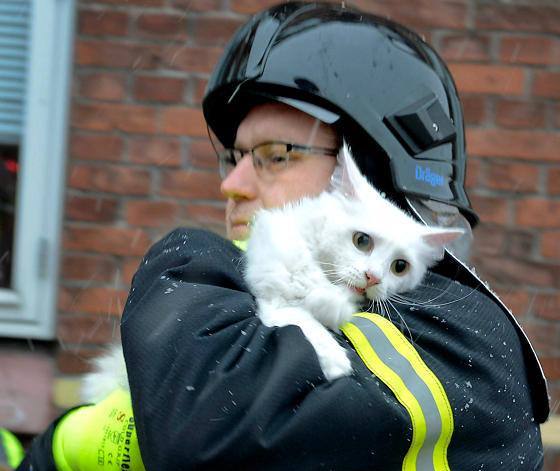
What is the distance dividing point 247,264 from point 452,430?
48 centimetres

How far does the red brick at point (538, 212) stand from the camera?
326cm

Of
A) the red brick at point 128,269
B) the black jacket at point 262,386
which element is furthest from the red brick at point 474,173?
the black jacket at point 262,386

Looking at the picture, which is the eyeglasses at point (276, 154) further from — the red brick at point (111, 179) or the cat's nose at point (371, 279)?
the red brick at point (111, 179)

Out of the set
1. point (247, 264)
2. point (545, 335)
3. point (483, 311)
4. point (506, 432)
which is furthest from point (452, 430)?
point (545, 335)

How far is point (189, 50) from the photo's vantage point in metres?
3.27

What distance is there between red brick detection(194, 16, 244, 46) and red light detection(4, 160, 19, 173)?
91 centimetres

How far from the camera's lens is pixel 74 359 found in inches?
130

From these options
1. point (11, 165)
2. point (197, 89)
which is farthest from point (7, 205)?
point (197, 89)

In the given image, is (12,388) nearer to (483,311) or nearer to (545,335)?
(545,335)

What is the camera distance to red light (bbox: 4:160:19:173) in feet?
11.2

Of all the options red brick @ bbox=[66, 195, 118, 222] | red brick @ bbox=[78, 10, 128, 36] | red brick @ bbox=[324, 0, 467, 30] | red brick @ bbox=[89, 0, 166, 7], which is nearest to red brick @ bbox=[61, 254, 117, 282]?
red brick @ bbox=[66, 195, 118, 222]

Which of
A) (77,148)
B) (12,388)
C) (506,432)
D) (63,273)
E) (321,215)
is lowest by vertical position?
(12,388)

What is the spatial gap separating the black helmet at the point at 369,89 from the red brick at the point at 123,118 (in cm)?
139

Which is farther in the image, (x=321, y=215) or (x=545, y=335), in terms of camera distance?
(x=545, y=335)
